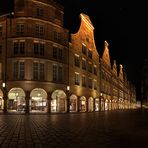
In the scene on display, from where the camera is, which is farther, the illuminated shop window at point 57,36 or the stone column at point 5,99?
the illuminated shop window at point 57,36

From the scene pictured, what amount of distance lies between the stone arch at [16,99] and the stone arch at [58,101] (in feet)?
18.6

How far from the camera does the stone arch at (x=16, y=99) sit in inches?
1784

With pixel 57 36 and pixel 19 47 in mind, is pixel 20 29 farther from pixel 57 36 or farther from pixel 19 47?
pixel 57 36

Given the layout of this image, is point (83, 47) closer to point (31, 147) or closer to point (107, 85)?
point (107, 85)

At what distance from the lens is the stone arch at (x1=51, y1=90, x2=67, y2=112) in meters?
49.4

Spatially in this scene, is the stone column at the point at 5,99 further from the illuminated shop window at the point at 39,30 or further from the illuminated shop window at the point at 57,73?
the illuminated shop window at the point at 39,30

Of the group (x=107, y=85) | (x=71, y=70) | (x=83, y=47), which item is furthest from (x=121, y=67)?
(x=71, y=70)

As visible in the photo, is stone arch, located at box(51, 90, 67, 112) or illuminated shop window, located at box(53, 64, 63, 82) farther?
stone arch, located at box(51, 90, 67, 112)

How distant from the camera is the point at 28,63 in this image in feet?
146

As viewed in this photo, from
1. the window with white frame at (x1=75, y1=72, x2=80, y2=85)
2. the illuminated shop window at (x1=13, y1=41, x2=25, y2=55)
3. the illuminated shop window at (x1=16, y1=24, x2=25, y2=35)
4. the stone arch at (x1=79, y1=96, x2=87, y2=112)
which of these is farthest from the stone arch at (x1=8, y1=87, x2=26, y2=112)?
the stone arch at (x1=79, y1=96, x2=87, y2=112)

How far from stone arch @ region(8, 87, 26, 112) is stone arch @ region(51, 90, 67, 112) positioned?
5666 millimetres

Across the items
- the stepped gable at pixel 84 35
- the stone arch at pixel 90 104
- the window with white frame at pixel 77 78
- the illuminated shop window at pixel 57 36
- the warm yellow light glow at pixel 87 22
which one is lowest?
the stone arch at pixel 90 104

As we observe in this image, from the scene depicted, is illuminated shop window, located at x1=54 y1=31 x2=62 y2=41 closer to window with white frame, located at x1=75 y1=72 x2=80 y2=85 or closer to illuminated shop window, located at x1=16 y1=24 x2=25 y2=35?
illuminated shop window, located at x1=16 y1=24 x2=25 y2=35

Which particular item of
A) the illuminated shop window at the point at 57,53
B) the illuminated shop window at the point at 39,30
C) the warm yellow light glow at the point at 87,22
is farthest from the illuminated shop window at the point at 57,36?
the warm yellow light glow at the point at 87,22
